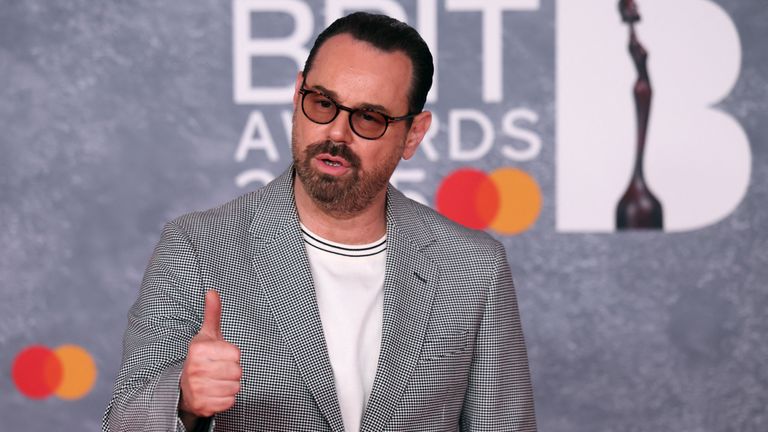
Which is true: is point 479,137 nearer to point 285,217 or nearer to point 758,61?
point 758,61

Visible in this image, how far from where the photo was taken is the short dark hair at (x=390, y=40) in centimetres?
225

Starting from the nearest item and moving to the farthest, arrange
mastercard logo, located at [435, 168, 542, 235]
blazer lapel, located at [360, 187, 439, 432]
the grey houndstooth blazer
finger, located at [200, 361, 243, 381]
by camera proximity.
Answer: finger, located at [200, 361, 243, 381], the grey houndstooth blazer, blazer lapel, located at [360, 187, 439, 432], mastercard logo, located at [435, 168, 542, 235]

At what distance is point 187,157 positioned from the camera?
345 cm

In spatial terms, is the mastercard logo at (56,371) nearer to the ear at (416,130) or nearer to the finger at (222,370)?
the ear at (416,130)

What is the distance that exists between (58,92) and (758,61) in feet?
7.59

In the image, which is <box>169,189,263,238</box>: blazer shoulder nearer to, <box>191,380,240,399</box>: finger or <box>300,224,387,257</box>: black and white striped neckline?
<box>300,224,387,257</box>: black and white striped neckline

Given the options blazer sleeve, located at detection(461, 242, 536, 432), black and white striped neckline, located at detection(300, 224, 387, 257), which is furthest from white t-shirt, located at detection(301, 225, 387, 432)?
blazer sleeve, located at detection(461, 242, 536, 432)

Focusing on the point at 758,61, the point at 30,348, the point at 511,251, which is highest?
the point at 758,61

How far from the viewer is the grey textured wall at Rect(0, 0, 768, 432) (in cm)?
342

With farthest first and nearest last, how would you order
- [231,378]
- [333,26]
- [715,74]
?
[715,74]
[333,26]
[231,378]

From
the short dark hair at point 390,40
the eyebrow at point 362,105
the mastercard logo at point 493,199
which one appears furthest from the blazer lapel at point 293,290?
the mastercard logo at point 493,199

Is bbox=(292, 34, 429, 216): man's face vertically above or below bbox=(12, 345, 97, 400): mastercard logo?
above

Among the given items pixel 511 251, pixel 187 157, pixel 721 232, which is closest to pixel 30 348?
pixel 187 157

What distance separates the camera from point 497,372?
222 cm
